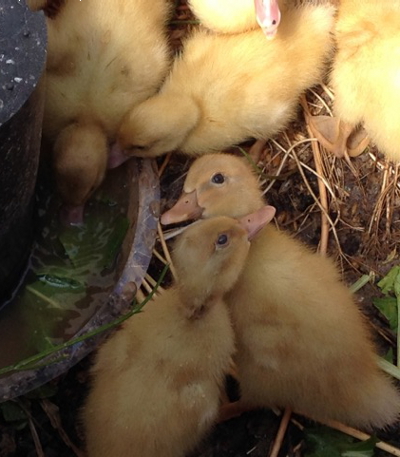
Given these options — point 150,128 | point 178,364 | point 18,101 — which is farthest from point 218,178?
point 18,101

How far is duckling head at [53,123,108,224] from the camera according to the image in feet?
6.15

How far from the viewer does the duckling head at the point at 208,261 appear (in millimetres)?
1676

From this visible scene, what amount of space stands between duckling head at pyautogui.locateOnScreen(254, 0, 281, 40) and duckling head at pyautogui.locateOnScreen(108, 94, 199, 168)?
270 millimetres

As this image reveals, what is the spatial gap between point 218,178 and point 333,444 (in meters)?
0.66

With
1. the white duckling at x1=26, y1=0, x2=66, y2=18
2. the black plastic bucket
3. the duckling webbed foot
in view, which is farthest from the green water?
the duckling webbed foot

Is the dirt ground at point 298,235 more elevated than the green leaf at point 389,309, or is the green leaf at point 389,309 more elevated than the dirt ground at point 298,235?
the dirt ground at point 298,235

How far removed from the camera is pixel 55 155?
189 cm

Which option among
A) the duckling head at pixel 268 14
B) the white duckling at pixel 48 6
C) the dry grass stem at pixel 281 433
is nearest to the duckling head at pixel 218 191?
the duckling head at pixel 268 14

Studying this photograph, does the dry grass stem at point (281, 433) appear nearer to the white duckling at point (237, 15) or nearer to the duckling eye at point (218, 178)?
the duckling eye at point (218, 178)

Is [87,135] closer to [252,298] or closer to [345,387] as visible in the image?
[252,298]

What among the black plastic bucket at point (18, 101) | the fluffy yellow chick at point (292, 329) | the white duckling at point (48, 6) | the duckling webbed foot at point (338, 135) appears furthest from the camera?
the duckling webbed foot at point (338, 135)

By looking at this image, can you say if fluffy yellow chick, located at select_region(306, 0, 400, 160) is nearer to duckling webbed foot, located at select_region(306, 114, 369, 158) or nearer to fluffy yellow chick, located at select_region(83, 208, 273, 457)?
duckling webbed foot, located at select_region(306, 114, 369, 158)

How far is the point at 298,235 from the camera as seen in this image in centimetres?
217

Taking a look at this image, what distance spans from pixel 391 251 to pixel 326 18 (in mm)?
634
